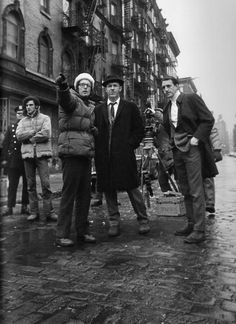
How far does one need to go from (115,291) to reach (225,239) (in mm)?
2175

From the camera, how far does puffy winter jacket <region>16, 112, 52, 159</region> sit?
237 inches

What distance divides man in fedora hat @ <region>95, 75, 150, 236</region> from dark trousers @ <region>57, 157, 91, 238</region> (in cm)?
38

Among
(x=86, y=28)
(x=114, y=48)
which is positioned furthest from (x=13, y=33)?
(x=114, y=48)

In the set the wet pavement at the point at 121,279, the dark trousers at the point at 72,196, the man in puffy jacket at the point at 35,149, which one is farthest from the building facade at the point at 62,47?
the wet pavement at the point at 121,279

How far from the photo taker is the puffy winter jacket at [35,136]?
6008 mm

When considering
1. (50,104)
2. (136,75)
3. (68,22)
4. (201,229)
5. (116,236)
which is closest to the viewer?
(201,229)

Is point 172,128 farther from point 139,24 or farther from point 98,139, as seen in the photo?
point 139,24

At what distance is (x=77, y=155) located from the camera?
14.1 feet

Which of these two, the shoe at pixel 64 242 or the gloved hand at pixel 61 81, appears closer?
the gloved hand at pixel 61 81

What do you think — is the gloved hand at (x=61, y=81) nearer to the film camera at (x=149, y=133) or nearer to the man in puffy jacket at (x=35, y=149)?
the man in puffy jacket at (x=35, y=149)

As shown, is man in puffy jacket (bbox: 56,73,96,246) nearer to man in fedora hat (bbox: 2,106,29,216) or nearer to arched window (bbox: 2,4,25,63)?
man in fedora hat (bbox: 2,106,29,216)

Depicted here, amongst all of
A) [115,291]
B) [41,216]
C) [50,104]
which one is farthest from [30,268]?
[50,104]

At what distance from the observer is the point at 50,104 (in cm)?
1983

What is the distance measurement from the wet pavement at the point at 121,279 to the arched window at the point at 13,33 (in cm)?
1316
